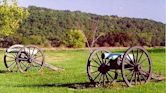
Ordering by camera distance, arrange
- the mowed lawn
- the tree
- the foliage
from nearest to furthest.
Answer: the mowed lawn
the tree
the foliage

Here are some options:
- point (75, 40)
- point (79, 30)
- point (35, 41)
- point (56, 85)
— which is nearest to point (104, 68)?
point (56, 85)

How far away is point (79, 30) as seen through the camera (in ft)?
218

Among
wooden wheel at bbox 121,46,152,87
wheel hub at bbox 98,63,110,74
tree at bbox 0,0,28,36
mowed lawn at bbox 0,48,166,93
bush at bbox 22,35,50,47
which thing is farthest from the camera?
bush at bbox 22,35,50,47

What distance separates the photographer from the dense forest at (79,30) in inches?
2406

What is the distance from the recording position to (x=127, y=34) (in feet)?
206

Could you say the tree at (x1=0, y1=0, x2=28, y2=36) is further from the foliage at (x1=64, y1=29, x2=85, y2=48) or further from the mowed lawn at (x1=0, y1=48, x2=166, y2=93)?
the mowed lawn at (x1=0, y1=48, x2=166, y2=93)

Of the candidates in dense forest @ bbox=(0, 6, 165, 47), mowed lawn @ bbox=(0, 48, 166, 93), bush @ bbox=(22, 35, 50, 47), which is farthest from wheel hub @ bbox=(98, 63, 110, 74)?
bush @ bbox=(22, 35, 50, 47)

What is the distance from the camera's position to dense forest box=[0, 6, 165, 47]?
201 feet

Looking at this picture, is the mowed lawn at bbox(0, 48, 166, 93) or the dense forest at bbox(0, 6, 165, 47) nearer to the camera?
the mowed lawn at bbox(0, 48, 166, 93)

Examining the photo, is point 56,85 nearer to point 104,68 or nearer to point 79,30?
point 104,68

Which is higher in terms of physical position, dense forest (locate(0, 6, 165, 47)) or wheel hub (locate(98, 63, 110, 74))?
wheel hub (locate(98, 63, 110, 74))

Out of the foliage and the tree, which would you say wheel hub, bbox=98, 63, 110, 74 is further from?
the foliage

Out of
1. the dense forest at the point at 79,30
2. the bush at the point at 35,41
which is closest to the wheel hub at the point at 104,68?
the dense forest at the point at 79,30

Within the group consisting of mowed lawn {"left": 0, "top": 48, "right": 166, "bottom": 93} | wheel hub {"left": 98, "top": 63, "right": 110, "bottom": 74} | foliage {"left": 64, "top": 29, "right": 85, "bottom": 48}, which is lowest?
foliage {"left": 64, "top": 29, "right": 85, "bottom": 48}
